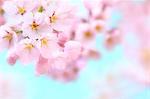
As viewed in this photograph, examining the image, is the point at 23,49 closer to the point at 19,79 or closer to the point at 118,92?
the point at 19,79

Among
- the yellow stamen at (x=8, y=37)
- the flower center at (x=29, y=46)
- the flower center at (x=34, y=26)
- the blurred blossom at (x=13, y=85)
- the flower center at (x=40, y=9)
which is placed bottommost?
the flower center at (x=29, y=46)

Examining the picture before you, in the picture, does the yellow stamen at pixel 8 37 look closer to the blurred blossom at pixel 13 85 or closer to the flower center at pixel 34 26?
the flower center at pixel 34 26

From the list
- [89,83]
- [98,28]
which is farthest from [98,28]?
[89,83]

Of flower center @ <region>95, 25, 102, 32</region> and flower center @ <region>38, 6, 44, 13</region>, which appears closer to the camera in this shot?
flower center @ <region>38, 6, 44, 13</region>

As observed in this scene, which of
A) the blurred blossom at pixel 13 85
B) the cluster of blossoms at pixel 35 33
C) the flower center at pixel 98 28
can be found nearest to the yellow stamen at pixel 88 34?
the flower center at pixel 98 28

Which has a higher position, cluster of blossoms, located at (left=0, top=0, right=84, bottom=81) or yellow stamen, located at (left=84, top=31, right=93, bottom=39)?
yellow stamen, located at (left=84, top=31, right=93, bottom=39)

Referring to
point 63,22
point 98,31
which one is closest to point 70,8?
point 63,22

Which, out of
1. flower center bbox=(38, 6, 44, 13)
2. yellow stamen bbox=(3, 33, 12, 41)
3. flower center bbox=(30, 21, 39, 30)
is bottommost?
yellow stamen bbox=(3, 33, 12, 41)

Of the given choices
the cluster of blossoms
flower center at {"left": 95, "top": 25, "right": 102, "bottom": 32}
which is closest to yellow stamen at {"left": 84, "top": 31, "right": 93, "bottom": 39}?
flower center at {"left": 95, "top": 25, "right": 102, "bottom": 32}

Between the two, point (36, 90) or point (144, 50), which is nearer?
point (36, 90)

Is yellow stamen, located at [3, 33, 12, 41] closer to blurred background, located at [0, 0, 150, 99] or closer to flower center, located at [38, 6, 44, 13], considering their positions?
flower center, located at [38, 6, 44, 13]

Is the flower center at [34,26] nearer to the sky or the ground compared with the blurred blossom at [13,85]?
nearer to the ground
